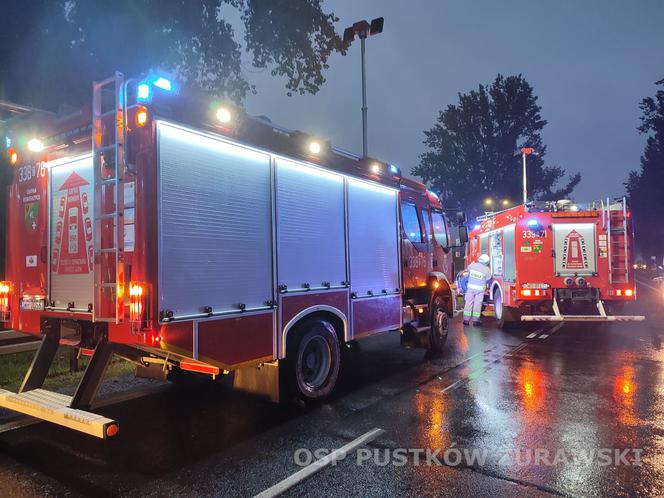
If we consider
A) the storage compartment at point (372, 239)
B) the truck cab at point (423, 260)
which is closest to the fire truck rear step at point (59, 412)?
the storage compartment at point (372, 239)

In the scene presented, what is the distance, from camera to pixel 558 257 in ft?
34.0

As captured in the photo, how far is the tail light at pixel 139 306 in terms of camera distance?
360 cm

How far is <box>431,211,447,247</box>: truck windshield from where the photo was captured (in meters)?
8.55

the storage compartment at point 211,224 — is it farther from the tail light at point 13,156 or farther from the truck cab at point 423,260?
the truck cab at point 423,260

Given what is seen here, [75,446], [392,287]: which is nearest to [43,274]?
[75,446]

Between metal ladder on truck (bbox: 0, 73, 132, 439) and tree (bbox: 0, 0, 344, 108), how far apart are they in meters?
5.80

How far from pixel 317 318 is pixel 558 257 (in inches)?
281

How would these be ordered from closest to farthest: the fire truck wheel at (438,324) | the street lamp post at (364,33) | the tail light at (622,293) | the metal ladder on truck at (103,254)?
1. the metal ladder on truck at (103,254)
2. the fire truck wheel at (438,324)
3. the tail light at (622,293)
4. the street lamp post at (364,33)

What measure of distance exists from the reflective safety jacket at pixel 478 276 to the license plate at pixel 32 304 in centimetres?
832

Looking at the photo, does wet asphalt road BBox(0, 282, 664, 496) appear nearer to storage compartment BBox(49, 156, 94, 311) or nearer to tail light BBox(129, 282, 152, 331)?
tail light BBox(129, 282, 152, 331)

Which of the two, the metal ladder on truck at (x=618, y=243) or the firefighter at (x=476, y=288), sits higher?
the metal ladder on truck at (x=618, y=243)

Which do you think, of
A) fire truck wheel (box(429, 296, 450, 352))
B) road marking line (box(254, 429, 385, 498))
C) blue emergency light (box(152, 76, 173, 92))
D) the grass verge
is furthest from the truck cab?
blue emergency light (box(152, 76, 173, 92))

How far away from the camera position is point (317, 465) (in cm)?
361

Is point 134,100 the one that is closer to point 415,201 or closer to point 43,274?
point 43,274
